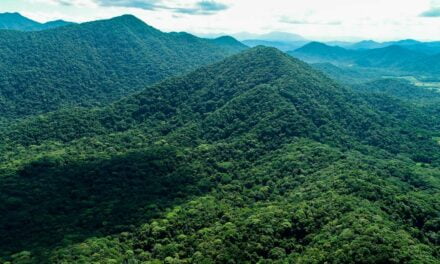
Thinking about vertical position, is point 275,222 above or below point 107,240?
above

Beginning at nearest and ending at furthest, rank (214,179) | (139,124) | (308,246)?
(308,246), (214,179), (139,124)

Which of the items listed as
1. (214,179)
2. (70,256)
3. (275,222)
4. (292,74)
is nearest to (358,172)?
(275,222)

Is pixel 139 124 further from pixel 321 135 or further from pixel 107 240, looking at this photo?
pixel 107 240

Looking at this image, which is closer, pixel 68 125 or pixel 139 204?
pixel 139 204

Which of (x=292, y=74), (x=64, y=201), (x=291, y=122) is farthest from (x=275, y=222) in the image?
(x=292, y=74)

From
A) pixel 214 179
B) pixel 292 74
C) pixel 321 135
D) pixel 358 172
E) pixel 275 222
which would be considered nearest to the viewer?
pixel 275 222

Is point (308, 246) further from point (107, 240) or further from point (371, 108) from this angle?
point (371, 108)

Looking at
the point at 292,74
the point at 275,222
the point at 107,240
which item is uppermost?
the point at 292,74
